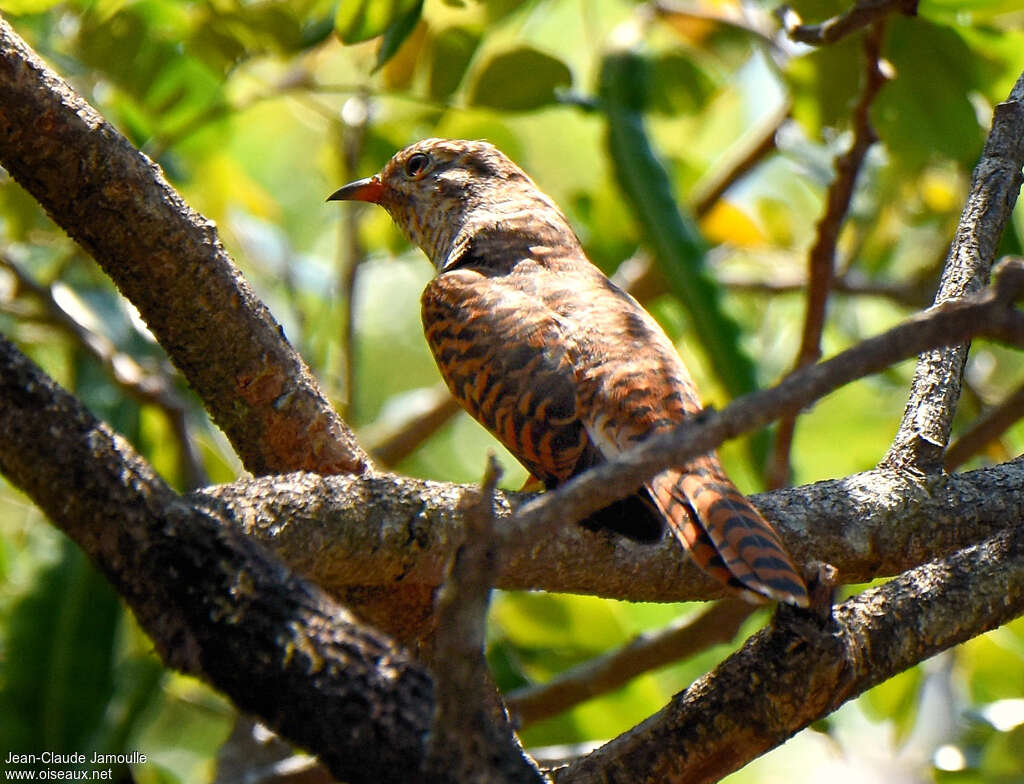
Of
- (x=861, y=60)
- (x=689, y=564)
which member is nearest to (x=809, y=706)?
(x=689, y=564)

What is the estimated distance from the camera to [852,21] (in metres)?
3.26

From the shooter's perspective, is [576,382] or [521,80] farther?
[521,80]

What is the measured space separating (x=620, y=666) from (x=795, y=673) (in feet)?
6.03

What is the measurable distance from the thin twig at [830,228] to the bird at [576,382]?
0.72m

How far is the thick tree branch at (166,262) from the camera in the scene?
8.39 feet

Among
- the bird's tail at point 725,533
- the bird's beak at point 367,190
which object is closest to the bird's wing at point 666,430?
the bird's tail at point 725,533

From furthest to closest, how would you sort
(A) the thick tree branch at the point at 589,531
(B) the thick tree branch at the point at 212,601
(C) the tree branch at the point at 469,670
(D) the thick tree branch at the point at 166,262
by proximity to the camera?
(D) the thick tree branch at the point at 166,262, (A) the thick tree branch at the point at 589,531, (B) the thick tree branch at the point at 212,601, (C) the tree branch at the point at 469,670

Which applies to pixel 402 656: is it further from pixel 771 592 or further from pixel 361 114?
pixel 361 114

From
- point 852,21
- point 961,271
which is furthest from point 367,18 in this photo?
point 961,271

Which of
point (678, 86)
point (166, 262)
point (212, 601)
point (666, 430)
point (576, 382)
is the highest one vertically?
point (678, 86)

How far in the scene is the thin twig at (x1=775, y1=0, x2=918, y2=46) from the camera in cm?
325

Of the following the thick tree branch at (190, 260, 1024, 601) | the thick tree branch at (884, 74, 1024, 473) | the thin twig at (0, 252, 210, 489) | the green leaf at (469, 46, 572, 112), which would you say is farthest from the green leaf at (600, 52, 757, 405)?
the thin twig at (0, 252, 210, 489)

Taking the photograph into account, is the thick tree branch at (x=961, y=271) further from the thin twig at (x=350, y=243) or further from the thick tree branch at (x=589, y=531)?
the thin twig at (x=350, y=243)

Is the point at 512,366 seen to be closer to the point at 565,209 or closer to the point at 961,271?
the point at 961,271
